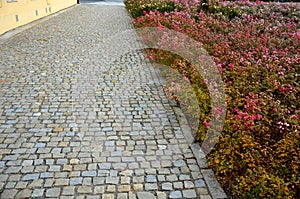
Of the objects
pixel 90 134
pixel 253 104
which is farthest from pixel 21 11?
pixel 253 104

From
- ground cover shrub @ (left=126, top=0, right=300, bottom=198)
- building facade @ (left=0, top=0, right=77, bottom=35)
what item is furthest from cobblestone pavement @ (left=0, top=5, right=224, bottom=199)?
building facade @ (left=0, top=0, right=77, bottom=35)

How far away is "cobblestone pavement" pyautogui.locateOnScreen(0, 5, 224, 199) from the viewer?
3205 mm

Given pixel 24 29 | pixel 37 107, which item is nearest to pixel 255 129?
pixel 37 107

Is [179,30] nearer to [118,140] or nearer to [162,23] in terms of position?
[162,23]

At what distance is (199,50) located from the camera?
645 centimetres

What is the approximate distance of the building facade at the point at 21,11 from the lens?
1001 cm

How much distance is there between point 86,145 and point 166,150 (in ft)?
3.56

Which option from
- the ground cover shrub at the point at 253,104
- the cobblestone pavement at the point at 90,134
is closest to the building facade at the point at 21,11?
the cobblestone pavement at the point at 90,134

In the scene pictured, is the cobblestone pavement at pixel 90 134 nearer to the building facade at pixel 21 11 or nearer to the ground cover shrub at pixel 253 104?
the ground cover shrub at pixel 253 104

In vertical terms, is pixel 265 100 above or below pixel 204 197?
above

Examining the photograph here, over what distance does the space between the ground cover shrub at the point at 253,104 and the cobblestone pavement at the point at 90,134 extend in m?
0.38

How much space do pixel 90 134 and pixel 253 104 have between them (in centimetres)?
244

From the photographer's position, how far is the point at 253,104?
4293 mm

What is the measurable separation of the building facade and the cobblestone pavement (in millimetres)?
3005
